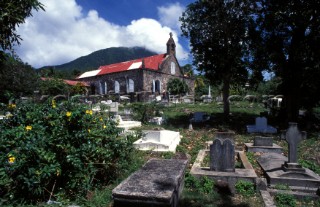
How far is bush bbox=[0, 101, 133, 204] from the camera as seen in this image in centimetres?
374

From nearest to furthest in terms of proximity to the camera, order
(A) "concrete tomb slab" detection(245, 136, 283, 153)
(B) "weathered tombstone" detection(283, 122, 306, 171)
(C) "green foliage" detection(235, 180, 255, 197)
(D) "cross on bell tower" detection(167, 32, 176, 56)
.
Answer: (C) "green foliage" detection(235, 180, 255, 197) → (B) "weathered tombstone" detection(283, 122, 306, 171) → (A) "concrete tomb slab" detection(245, 136, 283, 153) → (D) "cross on bell tower" detection(167, 32, 176, 56)

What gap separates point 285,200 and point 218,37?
1177 centimetres

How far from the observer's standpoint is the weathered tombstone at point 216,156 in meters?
5.71

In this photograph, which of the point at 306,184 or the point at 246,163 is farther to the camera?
the point at 246,163

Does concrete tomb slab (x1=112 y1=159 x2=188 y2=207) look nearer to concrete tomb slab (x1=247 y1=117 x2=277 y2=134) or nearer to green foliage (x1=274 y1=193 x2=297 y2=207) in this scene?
green foliage (x1=274 y1=193 x2=297 y2=207)

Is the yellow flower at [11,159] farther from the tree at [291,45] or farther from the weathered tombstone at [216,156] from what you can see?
the tree at [291,45]

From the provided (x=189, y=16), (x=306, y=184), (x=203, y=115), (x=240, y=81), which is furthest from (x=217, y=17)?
(x=306, y=184)

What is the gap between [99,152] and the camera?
14.9 feet

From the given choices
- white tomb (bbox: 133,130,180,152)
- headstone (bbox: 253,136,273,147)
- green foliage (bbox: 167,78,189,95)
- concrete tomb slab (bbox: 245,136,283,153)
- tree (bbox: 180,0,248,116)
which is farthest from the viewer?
green foliage (bbox: 167,78,189,95)

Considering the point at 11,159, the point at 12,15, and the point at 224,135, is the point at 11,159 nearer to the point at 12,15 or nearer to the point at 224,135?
the point at 224,135

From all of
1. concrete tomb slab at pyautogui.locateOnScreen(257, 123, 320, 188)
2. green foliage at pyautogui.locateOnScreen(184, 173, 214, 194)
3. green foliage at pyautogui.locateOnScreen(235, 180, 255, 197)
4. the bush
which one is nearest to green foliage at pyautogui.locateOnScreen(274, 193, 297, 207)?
green foliage at pyautogui.locateOnScreen(235, 180, 255, 197)

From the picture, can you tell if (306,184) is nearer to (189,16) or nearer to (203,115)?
(203,115)

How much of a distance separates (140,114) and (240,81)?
7040 millimetres

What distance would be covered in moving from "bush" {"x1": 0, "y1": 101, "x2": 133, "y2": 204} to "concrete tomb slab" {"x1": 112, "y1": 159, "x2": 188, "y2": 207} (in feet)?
2.81
